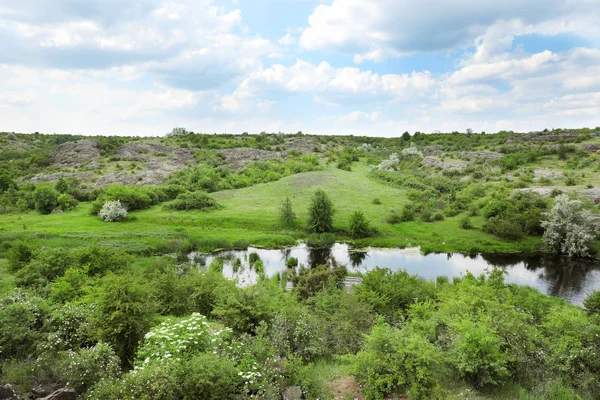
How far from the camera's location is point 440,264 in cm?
3319

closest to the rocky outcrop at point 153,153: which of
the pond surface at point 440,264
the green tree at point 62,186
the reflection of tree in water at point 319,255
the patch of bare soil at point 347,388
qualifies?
the green tree at point 62,186

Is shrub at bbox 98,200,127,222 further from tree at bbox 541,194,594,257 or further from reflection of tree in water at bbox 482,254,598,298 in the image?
tree at bbox 541,194,594,257

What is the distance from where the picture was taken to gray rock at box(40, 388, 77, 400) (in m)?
9.29

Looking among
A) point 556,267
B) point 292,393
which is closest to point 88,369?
point 292,393

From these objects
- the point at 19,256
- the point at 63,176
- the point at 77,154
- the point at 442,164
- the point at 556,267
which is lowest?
the point at 556,267

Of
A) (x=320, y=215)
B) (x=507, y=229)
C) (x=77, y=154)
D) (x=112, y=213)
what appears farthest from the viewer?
(x=77, y=154)

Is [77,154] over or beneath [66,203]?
over

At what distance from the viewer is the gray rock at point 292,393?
399 inches

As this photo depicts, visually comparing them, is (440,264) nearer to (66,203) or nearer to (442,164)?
(442,164)

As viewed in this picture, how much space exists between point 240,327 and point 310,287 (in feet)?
28.4

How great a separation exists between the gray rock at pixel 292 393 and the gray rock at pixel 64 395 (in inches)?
222

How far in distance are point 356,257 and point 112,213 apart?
102 feet

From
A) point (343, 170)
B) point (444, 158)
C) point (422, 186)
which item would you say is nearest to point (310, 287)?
point (422, 186)

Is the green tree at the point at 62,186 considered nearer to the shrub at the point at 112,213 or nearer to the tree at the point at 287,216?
the shrub at the point at 112,213
